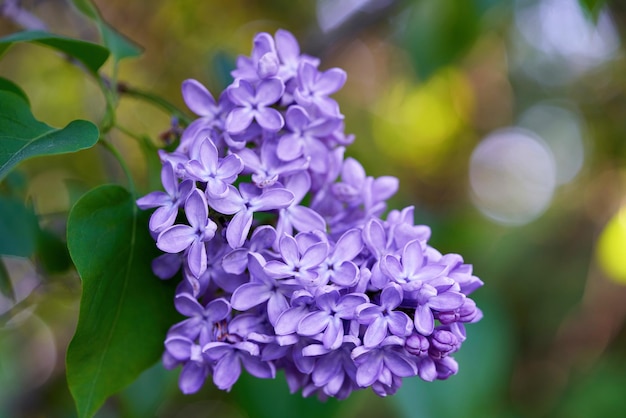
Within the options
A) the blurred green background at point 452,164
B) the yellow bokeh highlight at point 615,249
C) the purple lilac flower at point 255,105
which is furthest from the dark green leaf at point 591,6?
the yellow bokeh highlight at point 615,249

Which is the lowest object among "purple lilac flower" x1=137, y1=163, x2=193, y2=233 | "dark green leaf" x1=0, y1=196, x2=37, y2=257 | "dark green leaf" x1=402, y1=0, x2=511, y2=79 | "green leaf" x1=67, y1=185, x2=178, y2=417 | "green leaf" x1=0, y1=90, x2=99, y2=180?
"dark green leaf" x1=0, y1=196, x2=37, y2=257

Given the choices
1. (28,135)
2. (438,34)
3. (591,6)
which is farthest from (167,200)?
(438,34)

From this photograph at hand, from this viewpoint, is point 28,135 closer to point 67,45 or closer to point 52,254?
point 67,45

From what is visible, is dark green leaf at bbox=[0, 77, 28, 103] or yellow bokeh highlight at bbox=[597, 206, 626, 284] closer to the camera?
dark green leaf at bbox=[0, 77, 28, 103]

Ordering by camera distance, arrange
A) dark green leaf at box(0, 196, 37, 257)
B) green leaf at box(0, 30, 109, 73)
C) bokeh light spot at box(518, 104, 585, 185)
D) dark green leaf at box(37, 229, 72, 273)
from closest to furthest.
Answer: green leaf at box(0, 30, 109, 73), dark green leaf at box(0, 196, 37, 257), dark green leaf at box(37, 229, 72, 273), bokeh light spot at box(518, 104, 585, 185)

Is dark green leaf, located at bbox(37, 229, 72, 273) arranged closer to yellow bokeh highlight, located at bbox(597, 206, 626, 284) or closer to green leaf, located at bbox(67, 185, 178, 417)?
green leaf, located at bbox(67, 185, 178, 417)

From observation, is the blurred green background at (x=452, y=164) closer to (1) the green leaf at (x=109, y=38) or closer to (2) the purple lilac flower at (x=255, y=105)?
(1) the green leaf at (x=109, y=38)

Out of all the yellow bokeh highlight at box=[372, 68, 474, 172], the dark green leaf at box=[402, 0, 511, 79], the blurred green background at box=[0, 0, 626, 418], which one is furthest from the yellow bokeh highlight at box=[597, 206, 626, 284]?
the dark green leaf at box=[402, 0, 511, 79]

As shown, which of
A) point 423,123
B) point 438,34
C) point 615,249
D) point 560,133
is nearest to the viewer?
point 438,34
